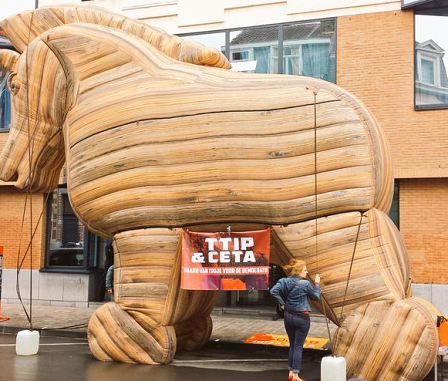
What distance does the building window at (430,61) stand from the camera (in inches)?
424

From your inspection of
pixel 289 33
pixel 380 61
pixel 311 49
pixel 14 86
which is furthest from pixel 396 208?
pixel 14 86

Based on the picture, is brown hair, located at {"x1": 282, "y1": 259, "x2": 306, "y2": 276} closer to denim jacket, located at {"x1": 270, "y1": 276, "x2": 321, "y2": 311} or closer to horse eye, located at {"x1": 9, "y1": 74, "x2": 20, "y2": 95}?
denim jacket, located at {"x1": 270, "y1": 276, "x2": 321, "y2": 311}

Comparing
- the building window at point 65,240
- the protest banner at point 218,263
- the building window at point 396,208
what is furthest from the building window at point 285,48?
the protest banner at point 218,263

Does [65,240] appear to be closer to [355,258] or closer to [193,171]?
[193,171]

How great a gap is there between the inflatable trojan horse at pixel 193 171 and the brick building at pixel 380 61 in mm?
5012

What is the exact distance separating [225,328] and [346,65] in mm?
5468

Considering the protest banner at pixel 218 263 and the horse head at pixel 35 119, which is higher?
the horse head at pixel 35 119

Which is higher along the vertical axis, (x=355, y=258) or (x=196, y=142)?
(x=196, y=142)

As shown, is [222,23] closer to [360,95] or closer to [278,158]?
[360,95]

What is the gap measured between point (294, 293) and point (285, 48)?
732 cm

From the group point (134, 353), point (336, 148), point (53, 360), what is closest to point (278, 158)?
point (336, 148)

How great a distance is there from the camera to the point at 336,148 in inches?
215

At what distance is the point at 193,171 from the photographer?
5969 mm

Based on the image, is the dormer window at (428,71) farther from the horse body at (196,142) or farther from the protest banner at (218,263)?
the protest banner at (218,263)
